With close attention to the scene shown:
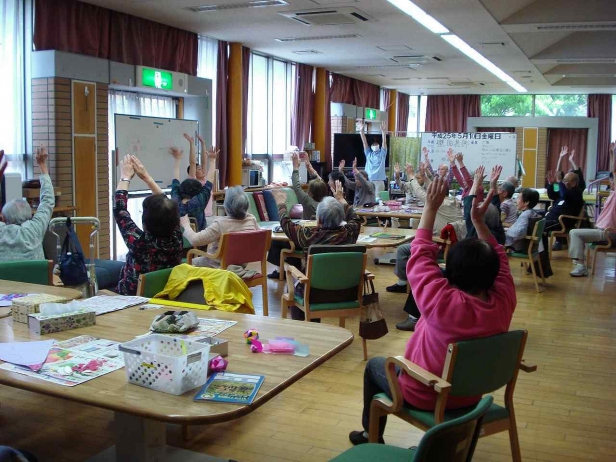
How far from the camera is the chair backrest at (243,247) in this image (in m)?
5.17

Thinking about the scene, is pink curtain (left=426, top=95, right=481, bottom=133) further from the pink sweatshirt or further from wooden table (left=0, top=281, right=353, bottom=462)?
wooden table (left=0, top=281, right=353, bottom=462)

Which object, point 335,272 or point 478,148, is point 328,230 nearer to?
point 335,272

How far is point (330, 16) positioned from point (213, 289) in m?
5.53

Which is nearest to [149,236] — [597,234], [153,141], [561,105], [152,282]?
[152,282]

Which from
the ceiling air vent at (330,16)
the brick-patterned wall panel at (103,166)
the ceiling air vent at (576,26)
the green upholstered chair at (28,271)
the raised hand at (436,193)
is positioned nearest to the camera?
the raised hand at (436,193)

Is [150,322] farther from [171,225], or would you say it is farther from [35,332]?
[171,225]

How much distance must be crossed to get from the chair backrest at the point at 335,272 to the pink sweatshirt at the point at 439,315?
1623mm

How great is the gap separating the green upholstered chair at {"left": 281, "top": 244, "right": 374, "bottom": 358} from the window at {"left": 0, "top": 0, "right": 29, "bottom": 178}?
155 inches

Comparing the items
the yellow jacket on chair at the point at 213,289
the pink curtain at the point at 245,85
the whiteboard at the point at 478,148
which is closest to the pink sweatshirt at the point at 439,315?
the yellow jacket on chair at the point at 213,289

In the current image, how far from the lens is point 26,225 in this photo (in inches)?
179

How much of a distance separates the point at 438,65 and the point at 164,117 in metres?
6.10

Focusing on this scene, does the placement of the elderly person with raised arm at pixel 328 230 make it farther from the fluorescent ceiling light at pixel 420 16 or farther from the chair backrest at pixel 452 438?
the fluorescent ceiling light at pixel 420 16

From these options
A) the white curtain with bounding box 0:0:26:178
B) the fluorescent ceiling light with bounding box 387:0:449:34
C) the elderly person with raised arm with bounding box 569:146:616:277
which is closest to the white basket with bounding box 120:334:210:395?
the white curtain with bounding box 0:0:26:178

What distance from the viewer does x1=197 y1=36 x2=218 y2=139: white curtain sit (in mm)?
9742
